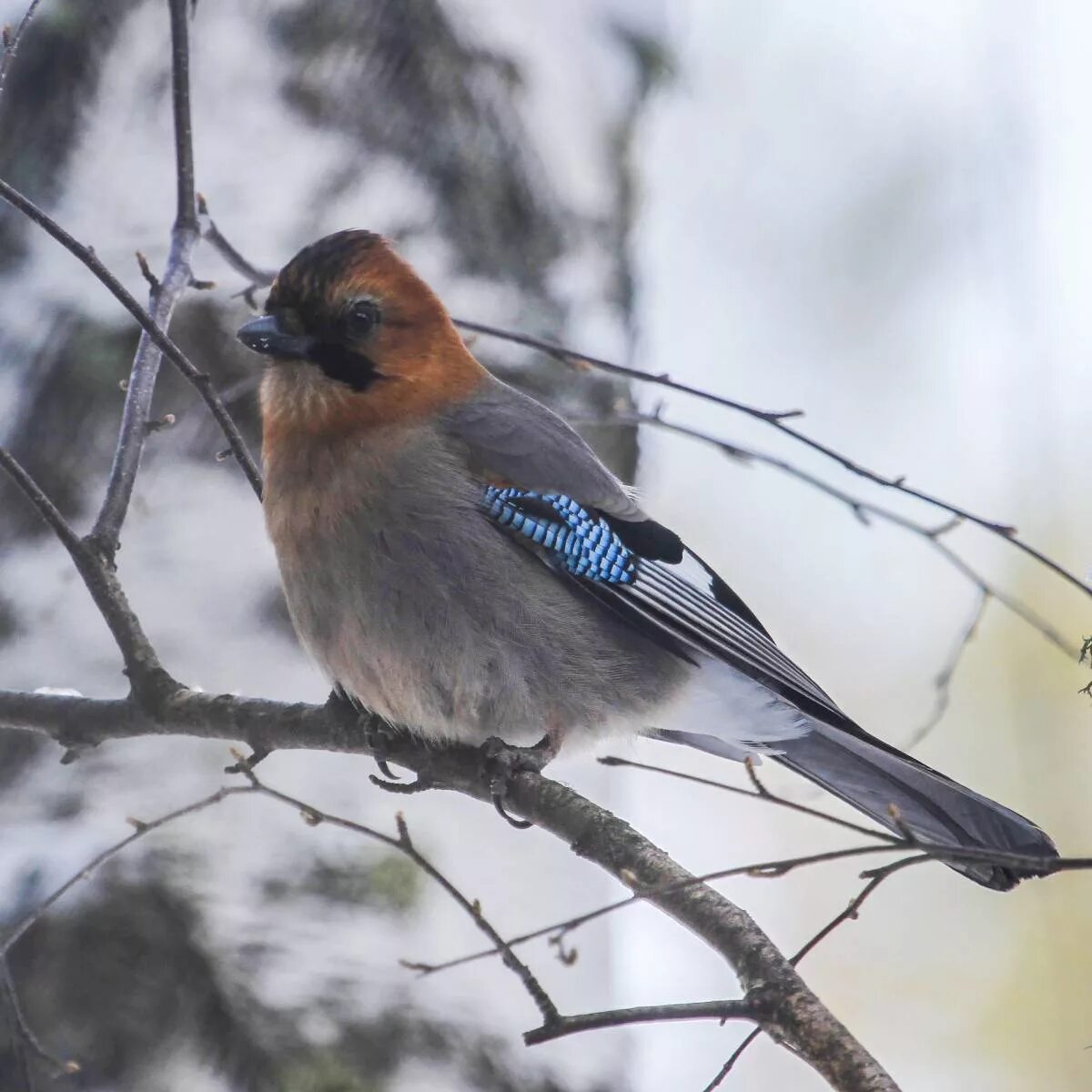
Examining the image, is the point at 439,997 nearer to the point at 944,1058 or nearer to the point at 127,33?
the point at 127,33

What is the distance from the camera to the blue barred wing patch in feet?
8.55

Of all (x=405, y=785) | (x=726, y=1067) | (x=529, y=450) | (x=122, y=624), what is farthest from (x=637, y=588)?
(x=726, y=1067)

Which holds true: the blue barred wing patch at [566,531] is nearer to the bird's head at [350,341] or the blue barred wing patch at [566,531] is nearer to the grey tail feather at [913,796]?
the bird's head at [350,341]

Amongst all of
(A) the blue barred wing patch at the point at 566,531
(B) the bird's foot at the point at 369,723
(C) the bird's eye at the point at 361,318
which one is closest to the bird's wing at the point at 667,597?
(A) the blue barred wing patch at the point at 566,531

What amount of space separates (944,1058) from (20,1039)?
3.59 meters

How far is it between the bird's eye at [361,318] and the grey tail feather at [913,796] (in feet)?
3.77

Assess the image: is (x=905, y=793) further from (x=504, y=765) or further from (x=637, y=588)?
(x=504, y=765)

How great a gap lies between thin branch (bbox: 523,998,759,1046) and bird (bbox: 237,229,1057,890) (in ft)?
3.15

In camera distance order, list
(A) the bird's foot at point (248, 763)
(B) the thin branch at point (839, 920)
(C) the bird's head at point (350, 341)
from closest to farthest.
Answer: (B) the thin branch at point (839, 920) < (A) the bird's foot at point (248, 763) < (C) the bird's head at point (350, 341)

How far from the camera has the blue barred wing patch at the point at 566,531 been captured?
2.61 m

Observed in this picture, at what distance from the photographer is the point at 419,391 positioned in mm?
2740

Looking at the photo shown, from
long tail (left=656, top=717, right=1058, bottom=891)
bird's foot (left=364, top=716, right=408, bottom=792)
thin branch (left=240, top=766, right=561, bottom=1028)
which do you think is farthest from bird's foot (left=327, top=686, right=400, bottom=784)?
long tail (left=656, top=717, right=1058, bottom=891)

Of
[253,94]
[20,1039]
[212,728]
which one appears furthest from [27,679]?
[253,94]

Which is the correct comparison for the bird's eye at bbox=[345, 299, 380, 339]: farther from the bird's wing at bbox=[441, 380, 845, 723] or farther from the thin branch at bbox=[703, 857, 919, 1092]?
the thin branch at bbox=[703, 857, 919, 1092]
